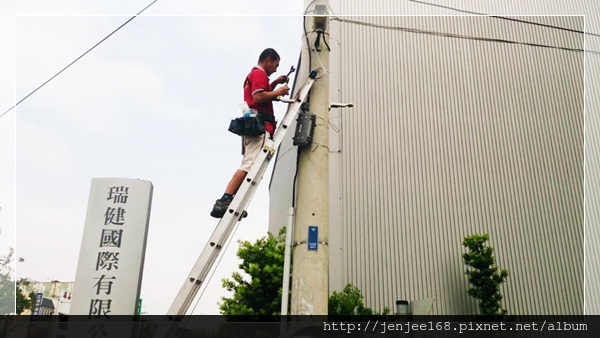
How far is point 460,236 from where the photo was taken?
44.3 feet

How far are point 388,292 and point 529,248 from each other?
490cm

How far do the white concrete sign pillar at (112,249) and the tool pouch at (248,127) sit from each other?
1.07m

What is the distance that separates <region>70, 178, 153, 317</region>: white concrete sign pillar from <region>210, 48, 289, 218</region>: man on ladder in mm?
723

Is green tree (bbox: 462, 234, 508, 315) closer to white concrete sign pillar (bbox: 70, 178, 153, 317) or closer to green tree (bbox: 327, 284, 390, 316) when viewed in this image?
green tree (bbox: 327, 284, 390, 316)

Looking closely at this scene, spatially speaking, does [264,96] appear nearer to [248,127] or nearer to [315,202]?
[248,127]

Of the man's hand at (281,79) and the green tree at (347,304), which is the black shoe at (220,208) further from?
the green tree at (347,304)

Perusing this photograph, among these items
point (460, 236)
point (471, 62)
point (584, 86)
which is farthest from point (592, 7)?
point (460, 236)

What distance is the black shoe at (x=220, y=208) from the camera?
4402 mm

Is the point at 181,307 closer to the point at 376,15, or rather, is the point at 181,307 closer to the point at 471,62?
the point at 376,15

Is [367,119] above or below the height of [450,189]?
above

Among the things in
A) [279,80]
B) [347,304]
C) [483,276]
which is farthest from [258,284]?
[279,80]

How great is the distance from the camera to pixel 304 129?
4562 mm

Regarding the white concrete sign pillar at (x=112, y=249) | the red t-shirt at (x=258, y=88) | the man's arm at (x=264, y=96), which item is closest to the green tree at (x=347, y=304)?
the red t-shirt at (x=258, y=88)

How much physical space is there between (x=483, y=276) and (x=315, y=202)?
960 centimetres
